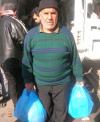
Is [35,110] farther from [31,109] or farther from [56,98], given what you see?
[56,98]

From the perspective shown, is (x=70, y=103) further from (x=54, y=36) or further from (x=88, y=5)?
(x=88, y=5)

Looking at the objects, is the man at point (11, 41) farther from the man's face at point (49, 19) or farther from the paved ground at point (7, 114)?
the man's face at point (49, 19)

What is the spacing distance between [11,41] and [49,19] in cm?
111

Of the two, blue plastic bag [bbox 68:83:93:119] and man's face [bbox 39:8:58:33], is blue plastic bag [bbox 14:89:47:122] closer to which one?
blue plastic bag [bbox 68:83:93:119]

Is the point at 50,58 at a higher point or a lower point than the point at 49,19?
lower

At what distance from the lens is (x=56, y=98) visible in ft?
15.4

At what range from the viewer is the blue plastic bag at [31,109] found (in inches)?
178

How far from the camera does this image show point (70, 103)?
4668 millimetres

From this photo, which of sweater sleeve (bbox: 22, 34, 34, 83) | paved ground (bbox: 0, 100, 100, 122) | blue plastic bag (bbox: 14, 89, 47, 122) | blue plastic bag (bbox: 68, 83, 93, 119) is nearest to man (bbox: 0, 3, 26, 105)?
paved ground (bbox: 0, 100, 100, 122)

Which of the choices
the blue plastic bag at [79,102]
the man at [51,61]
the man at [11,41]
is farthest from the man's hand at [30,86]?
the man at [11,41]

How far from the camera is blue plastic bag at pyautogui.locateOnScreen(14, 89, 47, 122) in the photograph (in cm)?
453

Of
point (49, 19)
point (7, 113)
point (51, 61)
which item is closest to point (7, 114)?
point (7, 113)

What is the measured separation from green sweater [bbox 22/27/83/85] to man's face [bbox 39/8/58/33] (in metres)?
0.07

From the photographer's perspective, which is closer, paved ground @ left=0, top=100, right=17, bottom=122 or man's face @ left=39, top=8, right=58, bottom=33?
man's face @ left=39, top=8, right=58, bottom=33
